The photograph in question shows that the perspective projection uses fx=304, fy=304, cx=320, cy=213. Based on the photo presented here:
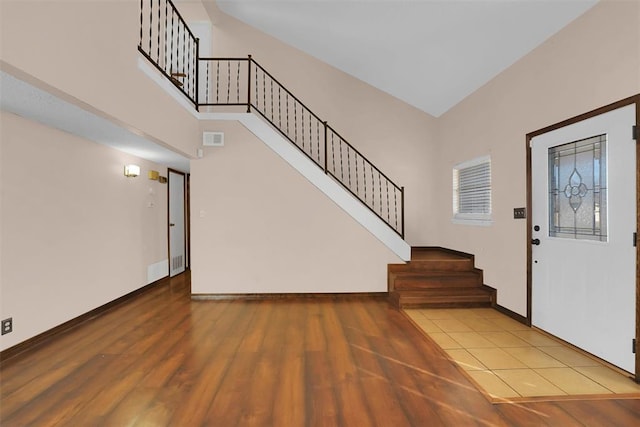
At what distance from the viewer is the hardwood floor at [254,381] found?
196 cm

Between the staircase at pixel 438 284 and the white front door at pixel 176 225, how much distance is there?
4276mm

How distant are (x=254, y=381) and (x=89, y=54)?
2.76 meters

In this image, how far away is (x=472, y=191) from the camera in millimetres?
4902

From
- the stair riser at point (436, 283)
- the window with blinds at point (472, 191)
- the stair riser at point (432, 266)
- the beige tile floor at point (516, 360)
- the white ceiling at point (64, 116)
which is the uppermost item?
the white ceiling at point (64, 116)

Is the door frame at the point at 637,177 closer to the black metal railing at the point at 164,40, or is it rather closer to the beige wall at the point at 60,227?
the black metal railing at the point at 164,40

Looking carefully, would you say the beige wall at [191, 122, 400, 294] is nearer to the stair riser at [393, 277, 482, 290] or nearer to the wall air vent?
the wall air vent

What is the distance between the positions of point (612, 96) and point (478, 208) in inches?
92.9

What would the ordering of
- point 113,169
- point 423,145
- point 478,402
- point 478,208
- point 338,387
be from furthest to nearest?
point 423,145 → point 478,208 → point 113,169 → point 338,387 → point 478,402

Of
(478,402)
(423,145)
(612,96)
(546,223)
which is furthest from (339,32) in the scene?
(478,402)

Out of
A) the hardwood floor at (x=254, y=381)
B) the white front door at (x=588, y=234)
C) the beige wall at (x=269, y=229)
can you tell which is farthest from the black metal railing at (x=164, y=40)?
the white front door at (x=588, y=234)

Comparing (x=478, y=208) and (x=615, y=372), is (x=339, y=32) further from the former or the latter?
(x=615, y=372)

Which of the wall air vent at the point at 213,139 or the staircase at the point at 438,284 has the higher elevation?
A: the wall air vent at the point at 213,139

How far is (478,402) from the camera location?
213 centimetres

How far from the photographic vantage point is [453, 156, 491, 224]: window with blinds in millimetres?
4500
